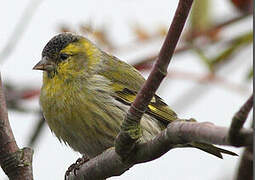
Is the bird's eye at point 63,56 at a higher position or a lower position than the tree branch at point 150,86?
lower

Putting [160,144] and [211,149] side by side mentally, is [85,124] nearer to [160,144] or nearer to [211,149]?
[211,149]

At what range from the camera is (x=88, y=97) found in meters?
3.92

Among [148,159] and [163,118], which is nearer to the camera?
[148,159]

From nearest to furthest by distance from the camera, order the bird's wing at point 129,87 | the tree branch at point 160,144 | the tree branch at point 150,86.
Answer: the tree branch at point 160,144 → the tree branch at point 150,86 → the bird's wing at point 129,87

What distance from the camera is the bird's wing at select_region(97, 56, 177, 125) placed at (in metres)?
4.05

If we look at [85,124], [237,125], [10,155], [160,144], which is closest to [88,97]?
[85,124]

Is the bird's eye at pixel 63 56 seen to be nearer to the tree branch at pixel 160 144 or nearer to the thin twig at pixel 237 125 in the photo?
the tree branch at pixel 160 144

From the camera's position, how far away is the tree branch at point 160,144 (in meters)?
1.68

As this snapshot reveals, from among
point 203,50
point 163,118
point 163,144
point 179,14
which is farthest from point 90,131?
point 179,14

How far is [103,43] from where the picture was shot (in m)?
4.30

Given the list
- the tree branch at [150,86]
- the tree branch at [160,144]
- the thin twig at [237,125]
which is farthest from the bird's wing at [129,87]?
the thin twig at [237,125]

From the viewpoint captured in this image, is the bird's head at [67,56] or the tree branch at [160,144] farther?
the bird's head at [67,56]

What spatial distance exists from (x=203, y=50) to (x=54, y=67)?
1143mm

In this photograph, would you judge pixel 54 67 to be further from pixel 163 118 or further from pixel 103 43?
pixel 163 118
